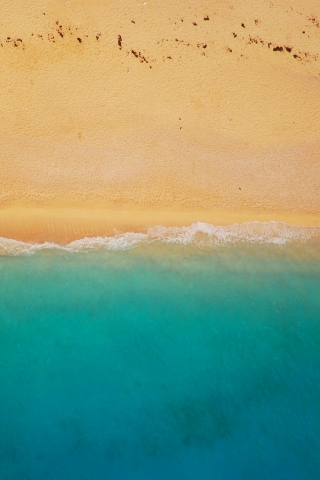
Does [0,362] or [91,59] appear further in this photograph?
[91,59]

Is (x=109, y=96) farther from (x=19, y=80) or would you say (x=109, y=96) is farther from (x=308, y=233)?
(x=308, y=233)

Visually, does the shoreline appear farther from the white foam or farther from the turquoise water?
the turquoise water

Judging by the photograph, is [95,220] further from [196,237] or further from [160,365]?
[160,365]

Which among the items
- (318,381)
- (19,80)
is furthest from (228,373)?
(19,80)

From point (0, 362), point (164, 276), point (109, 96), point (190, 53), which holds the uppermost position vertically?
point (190, 53)

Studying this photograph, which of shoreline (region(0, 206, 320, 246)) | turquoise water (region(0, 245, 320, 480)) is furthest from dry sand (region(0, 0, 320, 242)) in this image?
turquoise water (region(0, 245, 320, 480))

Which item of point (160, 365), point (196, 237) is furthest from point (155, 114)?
point (160, 365)
